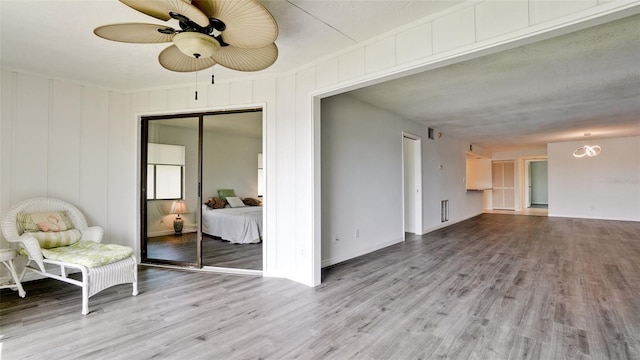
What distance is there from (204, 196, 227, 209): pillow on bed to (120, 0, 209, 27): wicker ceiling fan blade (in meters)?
4.37

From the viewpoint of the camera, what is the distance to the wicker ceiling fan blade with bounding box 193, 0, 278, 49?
1683 mm

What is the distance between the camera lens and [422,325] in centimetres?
251

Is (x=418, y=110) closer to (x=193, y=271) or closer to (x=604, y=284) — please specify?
(x=604, y=284)

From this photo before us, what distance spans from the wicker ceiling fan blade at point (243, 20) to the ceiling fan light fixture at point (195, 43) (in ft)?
0.33

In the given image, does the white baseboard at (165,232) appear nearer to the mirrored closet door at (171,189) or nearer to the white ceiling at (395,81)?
the mirrored closet door at (171,189)

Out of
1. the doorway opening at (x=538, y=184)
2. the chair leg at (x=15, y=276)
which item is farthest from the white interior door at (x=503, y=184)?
the chair leg at (x=15, y=276)

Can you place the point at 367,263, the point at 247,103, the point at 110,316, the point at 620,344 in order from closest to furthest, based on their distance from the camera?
1. the point at 620,344
2. the point at 110,316
3. the point at 247,103
4. the point at 367,263

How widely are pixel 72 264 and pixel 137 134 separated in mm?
2182

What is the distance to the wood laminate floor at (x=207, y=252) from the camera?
4.41m

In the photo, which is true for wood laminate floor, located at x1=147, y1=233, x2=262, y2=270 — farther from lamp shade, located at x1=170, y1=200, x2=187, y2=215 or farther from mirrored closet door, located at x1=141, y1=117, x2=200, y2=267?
lamp shade, located at x1=170, y1=200, x2=187, y2=215

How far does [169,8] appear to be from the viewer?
1.68 meters

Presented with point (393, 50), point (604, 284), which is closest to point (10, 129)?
point (393, 50)

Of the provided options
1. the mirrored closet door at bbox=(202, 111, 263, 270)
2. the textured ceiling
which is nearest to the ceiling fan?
the textured ceiling

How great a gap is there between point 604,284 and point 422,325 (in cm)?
258
